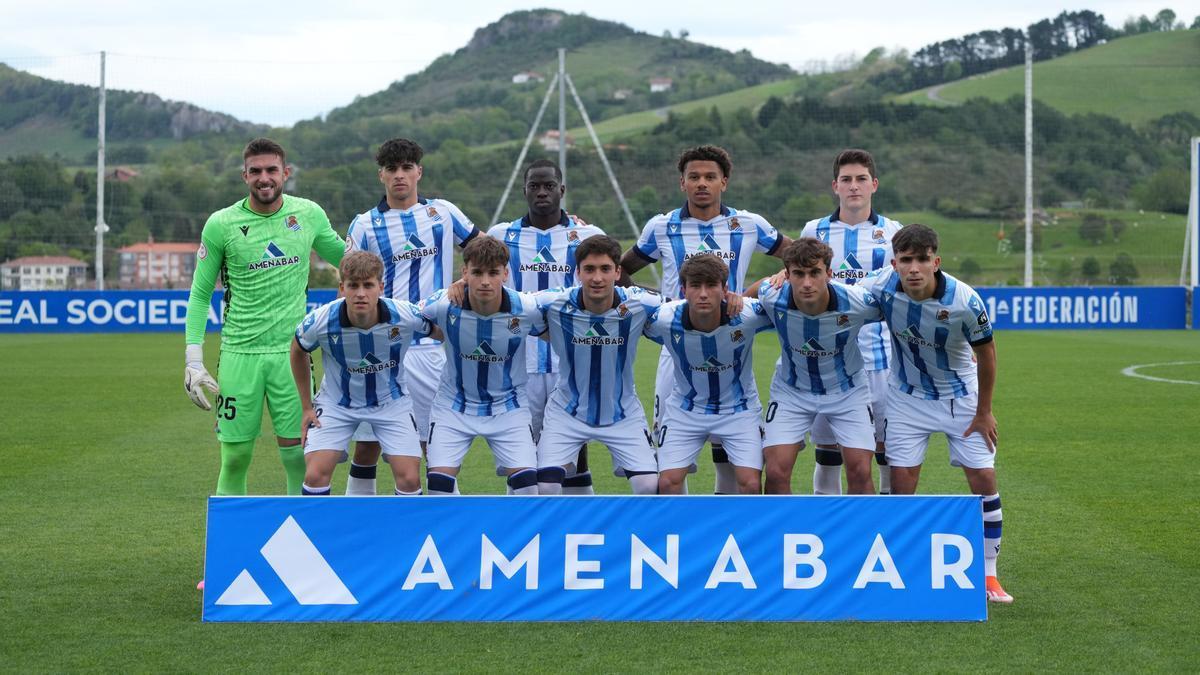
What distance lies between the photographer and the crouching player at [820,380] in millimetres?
5789

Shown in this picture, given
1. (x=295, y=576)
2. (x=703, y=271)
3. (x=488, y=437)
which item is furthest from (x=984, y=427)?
(x=295, y=576)

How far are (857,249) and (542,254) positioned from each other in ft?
5.30

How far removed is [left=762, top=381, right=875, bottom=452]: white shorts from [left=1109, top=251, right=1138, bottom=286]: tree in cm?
2103

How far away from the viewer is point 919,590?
514 centimetres

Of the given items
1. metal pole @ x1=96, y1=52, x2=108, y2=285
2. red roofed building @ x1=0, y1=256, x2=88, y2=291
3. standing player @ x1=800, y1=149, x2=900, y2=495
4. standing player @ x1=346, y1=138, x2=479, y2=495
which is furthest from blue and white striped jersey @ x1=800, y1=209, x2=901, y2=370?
red roofed building @ x1=0, y1=256, x2=88, y2=291

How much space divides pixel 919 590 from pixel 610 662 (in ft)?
4.32

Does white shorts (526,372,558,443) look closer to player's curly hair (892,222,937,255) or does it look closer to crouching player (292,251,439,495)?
crouching player (292,251,439,495)

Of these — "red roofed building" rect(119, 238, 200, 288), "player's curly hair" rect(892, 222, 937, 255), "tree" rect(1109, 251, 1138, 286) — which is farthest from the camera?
"tree" rect(1109, 251, 1138, 286)

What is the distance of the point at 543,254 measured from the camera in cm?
695

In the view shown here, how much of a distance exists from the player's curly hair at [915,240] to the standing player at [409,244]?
2446 mm

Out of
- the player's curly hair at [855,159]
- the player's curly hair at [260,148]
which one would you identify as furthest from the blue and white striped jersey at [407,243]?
the player's curly hair at [855,159]

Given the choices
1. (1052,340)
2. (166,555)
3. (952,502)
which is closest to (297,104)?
(1052,340)

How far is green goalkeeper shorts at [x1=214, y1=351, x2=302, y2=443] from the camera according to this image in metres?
6.02

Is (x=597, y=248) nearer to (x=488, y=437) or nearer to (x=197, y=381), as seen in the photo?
(x=488, y=437)
